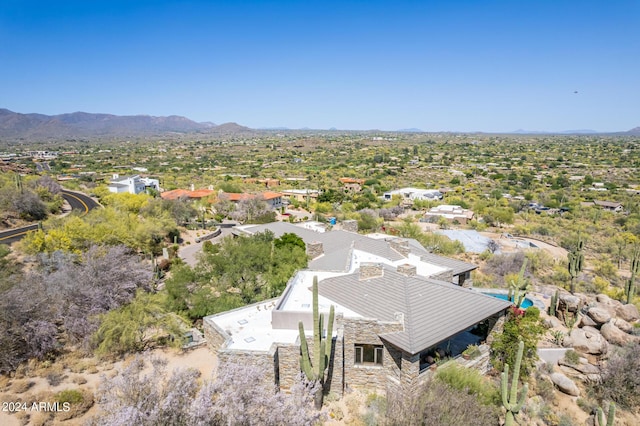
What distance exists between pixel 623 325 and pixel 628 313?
242cm

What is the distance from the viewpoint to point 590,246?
38281mm

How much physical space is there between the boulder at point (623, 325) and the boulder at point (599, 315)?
1.36ft

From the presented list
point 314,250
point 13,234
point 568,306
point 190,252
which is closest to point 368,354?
point 314,250

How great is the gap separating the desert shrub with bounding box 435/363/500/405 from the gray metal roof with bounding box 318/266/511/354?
1.13 metres

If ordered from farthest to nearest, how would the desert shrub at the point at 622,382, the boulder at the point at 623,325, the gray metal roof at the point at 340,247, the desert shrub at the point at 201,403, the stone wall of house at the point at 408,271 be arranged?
the gray metal roof at the point at 340,247, the boulder at the point at 623,325, the stone wall of house at the point at 408,271, the desert shrub at the point at 622,382, the desert shrub at the point at 201,403

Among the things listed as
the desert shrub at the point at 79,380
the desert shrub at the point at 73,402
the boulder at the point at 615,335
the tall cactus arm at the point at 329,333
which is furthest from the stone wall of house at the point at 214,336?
the boulder at the point at 615,335

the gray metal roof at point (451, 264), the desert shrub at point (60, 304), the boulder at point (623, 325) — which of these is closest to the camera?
the desert shrub at point (60, 304)

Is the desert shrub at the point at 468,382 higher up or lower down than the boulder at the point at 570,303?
higher up

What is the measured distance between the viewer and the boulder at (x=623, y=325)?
1964 cm

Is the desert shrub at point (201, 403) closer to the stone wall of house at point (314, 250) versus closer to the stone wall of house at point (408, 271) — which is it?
the stone wall of house at point (408, 271)

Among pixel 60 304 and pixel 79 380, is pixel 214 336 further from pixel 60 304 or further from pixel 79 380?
pixel 60 304

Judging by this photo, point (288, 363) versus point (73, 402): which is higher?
point (288, 363)

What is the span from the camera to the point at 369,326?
13.4 metres

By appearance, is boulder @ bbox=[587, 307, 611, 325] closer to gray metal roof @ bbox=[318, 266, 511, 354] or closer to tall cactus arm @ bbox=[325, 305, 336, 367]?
gray metal roof @ bbox=[318, 266, 511, 354]
